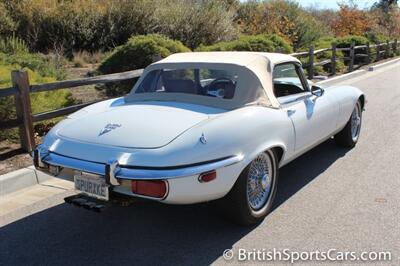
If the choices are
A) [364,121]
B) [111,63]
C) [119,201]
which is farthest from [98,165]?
[111,63]

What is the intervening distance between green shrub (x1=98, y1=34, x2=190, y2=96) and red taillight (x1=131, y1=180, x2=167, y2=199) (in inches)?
253

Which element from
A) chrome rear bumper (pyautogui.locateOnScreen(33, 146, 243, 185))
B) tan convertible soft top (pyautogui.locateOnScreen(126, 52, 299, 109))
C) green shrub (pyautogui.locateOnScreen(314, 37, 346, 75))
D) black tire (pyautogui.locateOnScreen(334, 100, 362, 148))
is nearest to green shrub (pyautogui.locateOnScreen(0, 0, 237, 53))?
green shrub (pyautogui.locateOnScreen(314, 37, 346, 75))

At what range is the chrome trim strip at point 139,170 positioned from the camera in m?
3.36

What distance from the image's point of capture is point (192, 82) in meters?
4.61

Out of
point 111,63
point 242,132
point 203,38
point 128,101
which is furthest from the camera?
point 203,38

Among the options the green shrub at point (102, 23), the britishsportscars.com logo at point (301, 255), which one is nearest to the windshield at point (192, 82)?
the britishsportscars.com logo at point (301, 255)

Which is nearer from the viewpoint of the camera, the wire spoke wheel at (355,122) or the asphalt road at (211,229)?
the asphalt road at (211,229)

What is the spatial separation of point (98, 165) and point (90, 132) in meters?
0.43

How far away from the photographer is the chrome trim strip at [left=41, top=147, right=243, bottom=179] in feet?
11.0

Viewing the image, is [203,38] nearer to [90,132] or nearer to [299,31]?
[299,31]

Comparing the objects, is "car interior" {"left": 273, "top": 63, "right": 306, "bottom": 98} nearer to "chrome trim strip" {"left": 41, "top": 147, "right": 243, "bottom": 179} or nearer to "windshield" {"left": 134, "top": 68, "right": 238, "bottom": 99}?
"windshield" {"left": 134, "top": 68, "right": 238, "bottom": 99}

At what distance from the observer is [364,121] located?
8.27 metres

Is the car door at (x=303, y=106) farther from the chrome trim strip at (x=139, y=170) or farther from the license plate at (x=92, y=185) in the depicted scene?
the license plate at (x=92, y=185)

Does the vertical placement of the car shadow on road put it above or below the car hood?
below
